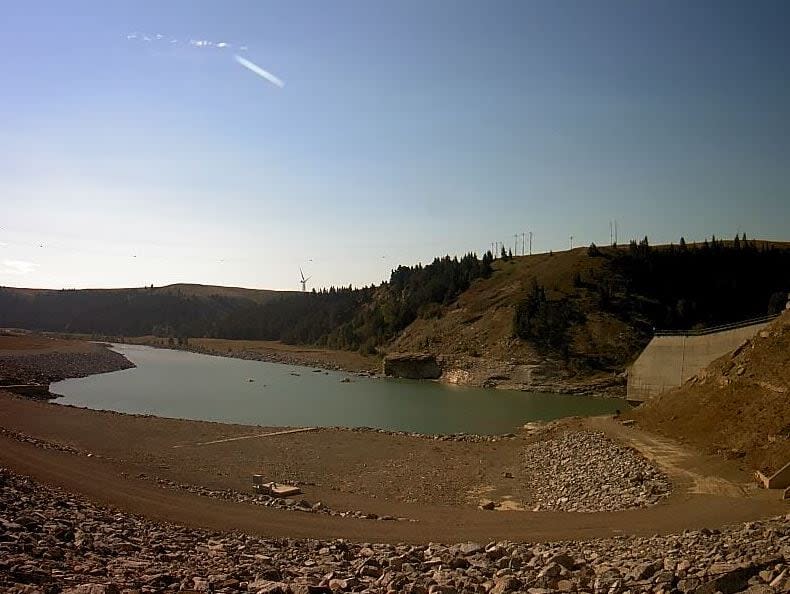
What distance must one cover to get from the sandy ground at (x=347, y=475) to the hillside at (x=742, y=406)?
113 cm

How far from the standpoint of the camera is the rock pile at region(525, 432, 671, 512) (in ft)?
72.7

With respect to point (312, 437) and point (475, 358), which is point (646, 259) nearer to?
point (475, 358)

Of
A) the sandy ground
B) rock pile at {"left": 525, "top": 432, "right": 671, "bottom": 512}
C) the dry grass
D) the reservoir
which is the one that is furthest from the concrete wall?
the dry grass

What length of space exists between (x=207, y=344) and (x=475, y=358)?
85619mm

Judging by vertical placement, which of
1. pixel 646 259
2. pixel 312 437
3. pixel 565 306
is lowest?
pixel 312 437

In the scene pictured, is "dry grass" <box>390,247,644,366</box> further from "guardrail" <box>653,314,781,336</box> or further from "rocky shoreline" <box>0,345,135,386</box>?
"rocky shoreline" <box>0,345,135,386</box>

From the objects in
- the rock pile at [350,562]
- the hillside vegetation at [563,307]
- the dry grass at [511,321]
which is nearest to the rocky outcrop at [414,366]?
the hillside vegetation at [563,307]

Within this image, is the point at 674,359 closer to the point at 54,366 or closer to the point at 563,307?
the point at 563,307

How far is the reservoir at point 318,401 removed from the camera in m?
49.4

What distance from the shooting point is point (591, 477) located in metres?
26.1

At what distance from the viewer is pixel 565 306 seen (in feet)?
297

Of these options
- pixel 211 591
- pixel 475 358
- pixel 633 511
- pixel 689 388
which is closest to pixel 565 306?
pixel 475 358

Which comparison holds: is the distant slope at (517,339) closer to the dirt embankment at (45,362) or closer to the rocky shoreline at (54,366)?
the rocky shoreline at (54,366)

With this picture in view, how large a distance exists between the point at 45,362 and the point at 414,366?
4529cm
